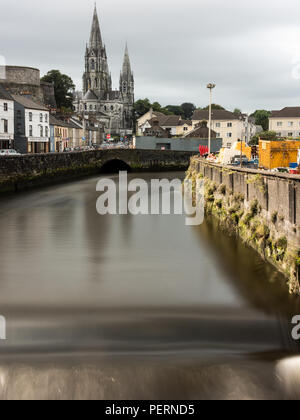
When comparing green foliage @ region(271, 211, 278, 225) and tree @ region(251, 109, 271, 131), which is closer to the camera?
green foliage @ region(271, 211, 278, 225)

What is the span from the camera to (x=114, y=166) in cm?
7394

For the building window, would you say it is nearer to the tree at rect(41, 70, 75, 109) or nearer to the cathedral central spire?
the tree at rect(41, 70, 75, 109)

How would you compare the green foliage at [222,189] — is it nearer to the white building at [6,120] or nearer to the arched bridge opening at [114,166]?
the white building at [6,120]

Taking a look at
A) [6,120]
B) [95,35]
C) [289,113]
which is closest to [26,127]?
[6,120]

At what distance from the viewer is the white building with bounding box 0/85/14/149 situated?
56.7m

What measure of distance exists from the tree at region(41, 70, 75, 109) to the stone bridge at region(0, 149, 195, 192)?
45.5 metres

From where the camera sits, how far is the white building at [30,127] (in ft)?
202

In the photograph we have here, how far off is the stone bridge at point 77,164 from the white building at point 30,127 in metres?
9.03

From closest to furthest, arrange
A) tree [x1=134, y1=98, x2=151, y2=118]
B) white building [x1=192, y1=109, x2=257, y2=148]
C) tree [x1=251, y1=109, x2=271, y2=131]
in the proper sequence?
white building [x1=192, y1=109, x2=257, y2=148], tree [x1=251, y1=109, x2=271, y2=131], tree [x1=134, y1=98, x2=151, y2=118]

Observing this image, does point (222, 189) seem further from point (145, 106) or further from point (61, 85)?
point (145, 106)

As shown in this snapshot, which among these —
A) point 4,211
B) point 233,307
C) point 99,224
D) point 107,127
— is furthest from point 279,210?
point 107,127

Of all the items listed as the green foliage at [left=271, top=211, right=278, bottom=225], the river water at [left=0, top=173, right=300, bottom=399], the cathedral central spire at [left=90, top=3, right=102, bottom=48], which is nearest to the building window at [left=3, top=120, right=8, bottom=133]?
the river water at [left=0, top=173, right=300, bottom=399]
